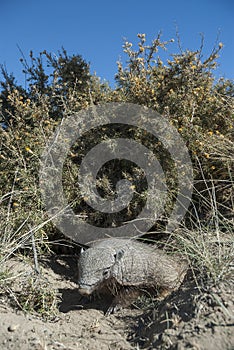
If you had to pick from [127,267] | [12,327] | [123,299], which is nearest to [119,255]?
[127,267]

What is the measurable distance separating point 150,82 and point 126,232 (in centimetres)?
199

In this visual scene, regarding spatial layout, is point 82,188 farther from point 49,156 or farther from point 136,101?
point 136,101

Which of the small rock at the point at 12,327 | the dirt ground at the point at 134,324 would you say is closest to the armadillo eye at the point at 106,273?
the dirt ground at the point at 134,324

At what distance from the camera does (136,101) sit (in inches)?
189

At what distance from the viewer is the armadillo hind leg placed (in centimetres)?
337

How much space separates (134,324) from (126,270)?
50 centimetres

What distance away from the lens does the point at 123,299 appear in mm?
3393

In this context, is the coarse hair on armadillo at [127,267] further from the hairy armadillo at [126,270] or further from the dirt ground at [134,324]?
the dirt ground at [134,324]

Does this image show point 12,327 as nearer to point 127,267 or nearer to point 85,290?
point 85,290

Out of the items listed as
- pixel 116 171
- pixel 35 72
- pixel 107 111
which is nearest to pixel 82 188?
pixel 116 171

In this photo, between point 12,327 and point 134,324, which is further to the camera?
point 134,324

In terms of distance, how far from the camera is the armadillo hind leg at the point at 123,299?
3.37 m

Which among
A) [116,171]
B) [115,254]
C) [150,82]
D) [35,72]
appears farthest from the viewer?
[35,72]

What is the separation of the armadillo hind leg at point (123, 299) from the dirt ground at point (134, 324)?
0.17ft
